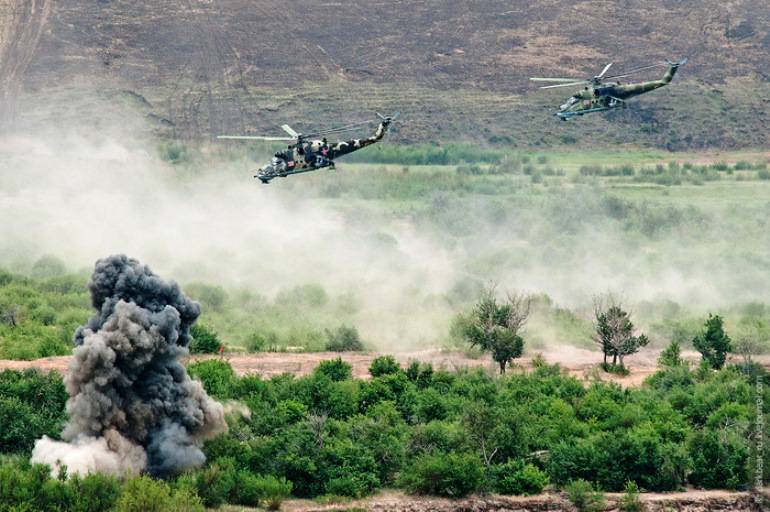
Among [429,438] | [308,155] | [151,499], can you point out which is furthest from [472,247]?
[151,499]

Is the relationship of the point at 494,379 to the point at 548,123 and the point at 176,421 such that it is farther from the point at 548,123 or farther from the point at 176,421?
the point at 548,123

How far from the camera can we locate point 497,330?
89.9m

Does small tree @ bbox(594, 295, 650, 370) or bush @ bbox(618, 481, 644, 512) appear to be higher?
small tree @ bbox(594, 295, 650, 370)

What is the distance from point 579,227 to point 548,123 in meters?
35.2

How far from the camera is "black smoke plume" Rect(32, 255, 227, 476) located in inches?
2549

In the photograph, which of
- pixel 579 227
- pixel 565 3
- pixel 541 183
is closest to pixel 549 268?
pixel 579 227

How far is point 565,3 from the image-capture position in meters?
179

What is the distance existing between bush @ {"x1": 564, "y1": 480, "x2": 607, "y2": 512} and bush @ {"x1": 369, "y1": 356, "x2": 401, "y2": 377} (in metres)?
16.6

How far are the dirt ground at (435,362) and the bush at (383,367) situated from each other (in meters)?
1.30

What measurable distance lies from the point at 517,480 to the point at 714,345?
82.6 ft

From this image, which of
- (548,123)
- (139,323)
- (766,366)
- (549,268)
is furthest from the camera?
(548,123)

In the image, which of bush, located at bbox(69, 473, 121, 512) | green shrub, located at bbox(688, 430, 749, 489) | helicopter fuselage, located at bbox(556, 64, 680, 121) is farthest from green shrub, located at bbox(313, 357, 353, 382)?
bush, located at bbox(69, 473, 121, 512)

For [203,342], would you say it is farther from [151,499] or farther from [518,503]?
[151,499]

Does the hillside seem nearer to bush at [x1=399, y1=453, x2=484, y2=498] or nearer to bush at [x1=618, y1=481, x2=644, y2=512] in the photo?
bush at [x1=399, y1=453, x2=484, y2=498]
